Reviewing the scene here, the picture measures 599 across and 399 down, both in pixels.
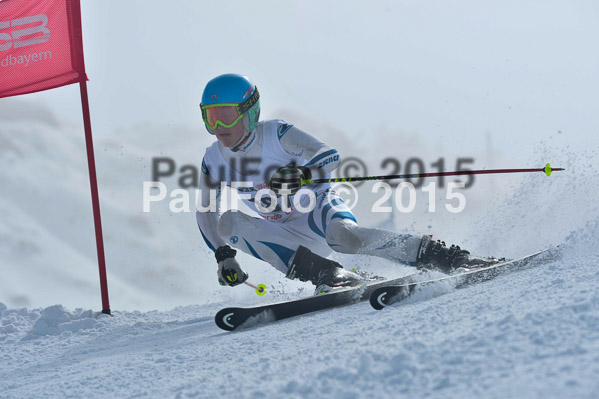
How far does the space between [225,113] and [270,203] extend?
2.93 feet

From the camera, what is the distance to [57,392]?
2.88 metres

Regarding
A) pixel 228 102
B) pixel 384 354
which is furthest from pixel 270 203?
pixel 384 354

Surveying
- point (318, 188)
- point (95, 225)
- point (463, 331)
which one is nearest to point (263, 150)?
point (318, 188)

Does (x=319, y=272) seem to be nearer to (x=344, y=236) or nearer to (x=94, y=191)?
(x=344, y=236)

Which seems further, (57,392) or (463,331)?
(57,392)

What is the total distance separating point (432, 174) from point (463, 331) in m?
2.49

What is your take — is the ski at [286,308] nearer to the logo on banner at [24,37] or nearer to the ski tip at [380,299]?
the ski tip at [380,299]

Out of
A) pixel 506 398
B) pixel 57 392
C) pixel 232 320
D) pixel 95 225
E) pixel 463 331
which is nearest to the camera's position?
pixel 506 398

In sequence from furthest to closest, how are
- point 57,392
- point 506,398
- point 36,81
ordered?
point 36,81 → point 57,392 → point 506,398

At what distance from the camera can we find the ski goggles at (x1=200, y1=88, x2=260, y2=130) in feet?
15.5

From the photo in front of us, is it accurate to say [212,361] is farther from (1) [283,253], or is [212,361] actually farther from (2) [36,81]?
(2) [36,81]

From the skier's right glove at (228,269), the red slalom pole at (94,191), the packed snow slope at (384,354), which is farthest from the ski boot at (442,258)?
the red slalom pole at (94,191)

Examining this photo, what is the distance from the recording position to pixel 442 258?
4.20 m

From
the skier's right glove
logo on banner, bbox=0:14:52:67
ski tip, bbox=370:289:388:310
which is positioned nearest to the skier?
the skier's right glove
